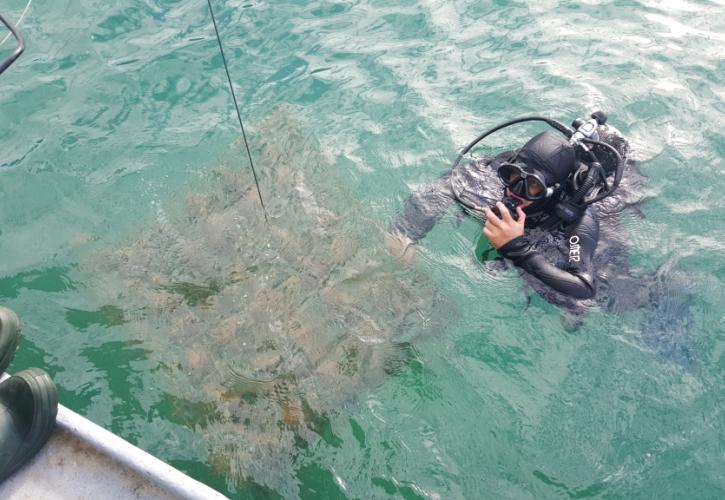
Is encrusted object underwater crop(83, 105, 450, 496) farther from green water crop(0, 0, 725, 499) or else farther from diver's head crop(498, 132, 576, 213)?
diver's head crop(498, 132, 576, 213)

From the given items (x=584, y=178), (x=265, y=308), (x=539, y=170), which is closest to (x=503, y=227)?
(x=539, y=170)

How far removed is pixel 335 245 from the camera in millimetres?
4500

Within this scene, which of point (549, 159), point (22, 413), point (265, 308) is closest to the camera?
point (22, 413)

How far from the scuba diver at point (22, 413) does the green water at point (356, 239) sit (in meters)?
0.75

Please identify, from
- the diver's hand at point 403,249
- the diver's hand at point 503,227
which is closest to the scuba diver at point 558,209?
the diver's hand at point 503,227

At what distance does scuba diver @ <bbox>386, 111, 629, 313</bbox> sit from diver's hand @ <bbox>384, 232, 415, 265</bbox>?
516mm

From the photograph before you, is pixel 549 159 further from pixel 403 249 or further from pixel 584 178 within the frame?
pixel 403 249

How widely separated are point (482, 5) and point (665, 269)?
3.88 m

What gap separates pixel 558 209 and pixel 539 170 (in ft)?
1.19

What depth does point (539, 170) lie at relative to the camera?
12.1ft

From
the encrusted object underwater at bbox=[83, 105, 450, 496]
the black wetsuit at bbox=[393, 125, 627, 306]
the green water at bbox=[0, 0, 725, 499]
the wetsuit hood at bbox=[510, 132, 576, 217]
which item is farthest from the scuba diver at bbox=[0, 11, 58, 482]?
the wetsuit hood at bbox=[510, 132, 576, 217]

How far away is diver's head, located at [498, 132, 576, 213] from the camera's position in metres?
3.67

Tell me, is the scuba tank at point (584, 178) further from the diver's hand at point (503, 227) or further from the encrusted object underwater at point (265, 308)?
the encrusted object underwater at point (265, 308)

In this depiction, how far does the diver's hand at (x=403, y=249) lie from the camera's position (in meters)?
4.41
